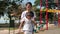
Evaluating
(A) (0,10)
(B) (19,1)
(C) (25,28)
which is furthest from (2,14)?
(C) (25,28)

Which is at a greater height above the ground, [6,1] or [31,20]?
[6,1]

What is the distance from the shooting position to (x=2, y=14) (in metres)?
56.8

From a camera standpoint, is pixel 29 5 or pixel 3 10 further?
pixel 3 10

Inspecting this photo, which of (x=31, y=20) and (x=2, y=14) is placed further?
(x=2, y=14)

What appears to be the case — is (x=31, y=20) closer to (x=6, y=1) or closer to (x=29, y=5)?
(x=29, y=5)

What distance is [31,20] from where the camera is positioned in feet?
22.8

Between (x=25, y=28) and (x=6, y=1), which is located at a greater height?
(x=6, y=1)

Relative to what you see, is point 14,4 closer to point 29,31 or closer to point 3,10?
point 3,10

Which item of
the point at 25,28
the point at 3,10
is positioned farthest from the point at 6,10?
the point at 25,28

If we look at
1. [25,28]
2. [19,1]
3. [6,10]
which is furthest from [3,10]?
[25,28]

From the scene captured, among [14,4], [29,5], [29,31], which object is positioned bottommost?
[29,31]

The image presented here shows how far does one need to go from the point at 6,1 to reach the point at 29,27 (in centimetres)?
4861

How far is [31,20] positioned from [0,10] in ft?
163

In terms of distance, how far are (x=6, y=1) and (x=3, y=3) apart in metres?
1.86
